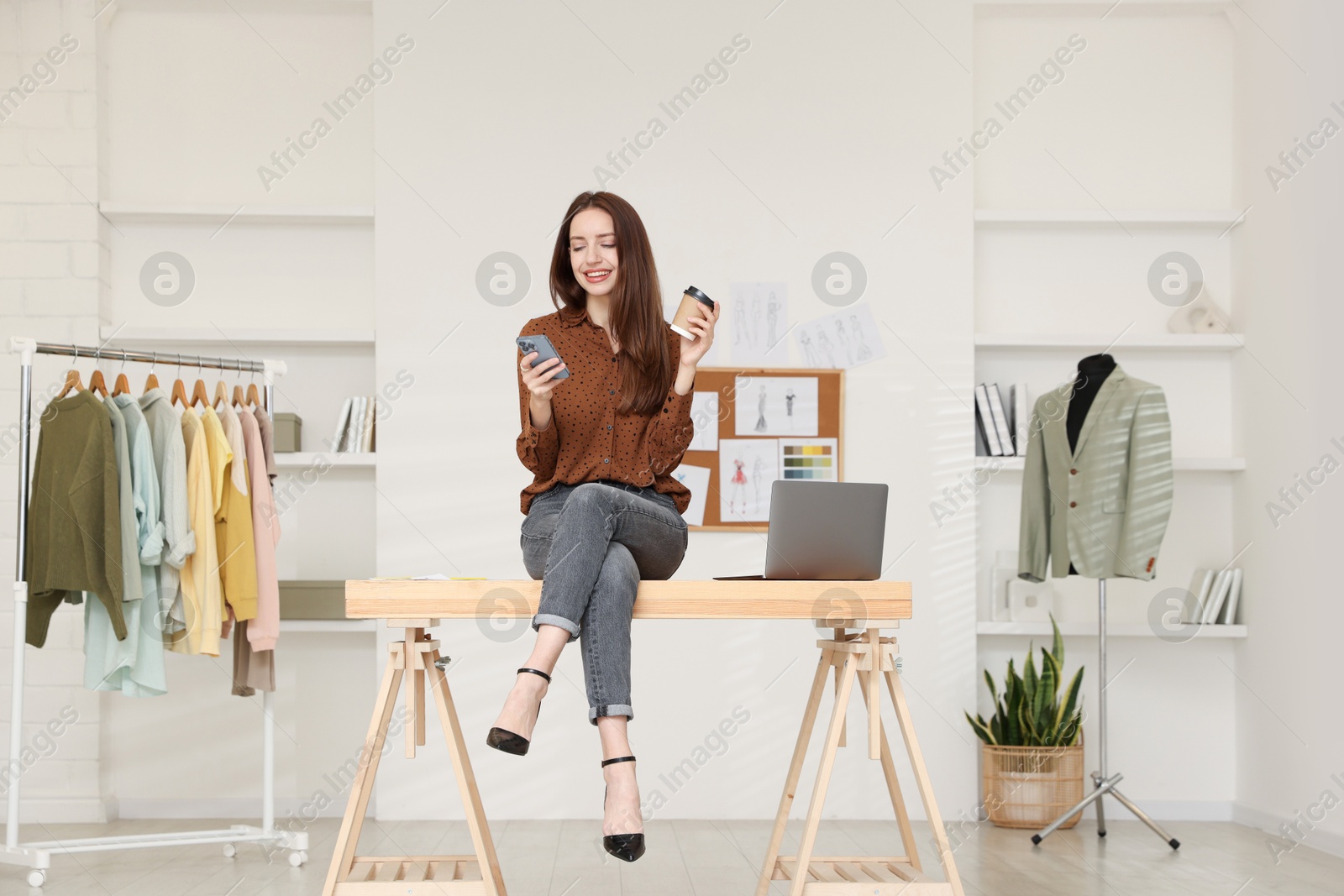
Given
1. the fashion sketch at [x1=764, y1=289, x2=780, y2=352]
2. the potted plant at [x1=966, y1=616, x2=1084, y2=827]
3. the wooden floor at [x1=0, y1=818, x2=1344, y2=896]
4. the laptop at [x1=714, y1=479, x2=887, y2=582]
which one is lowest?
the wooden floor at [x1=0, y1=818, x2=1344, y2=896]

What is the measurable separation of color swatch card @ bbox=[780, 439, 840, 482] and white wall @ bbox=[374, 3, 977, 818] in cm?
11

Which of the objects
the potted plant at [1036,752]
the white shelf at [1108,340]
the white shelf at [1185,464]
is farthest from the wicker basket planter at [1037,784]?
the white shelf at [1108,340]

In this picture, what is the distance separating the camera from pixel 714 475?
13.7 ft

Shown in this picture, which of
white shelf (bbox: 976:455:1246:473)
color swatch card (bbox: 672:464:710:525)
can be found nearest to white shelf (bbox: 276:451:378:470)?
color swatch card (bbox: 672:464:710:525)

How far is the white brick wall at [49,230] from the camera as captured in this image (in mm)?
4043

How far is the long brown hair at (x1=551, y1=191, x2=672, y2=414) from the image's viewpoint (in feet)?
8.55

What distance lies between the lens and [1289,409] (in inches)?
155

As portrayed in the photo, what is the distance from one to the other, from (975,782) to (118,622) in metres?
2.92

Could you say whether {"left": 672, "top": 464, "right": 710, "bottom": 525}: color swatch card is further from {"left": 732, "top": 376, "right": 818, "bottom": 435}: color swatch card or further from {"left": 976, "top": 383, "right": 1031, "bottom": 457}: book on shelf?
{"left": 976, "top": 383, "right": 1031, "bottom": 457}: book on shelf

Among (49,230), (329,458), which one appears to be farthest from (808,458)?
(49,230)

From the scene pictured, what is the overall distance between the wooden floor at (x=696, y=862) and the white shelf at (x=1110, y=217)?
7.31ft

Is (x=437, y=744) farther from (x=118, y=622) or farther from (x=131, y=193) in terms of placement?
(x=131, y=193)

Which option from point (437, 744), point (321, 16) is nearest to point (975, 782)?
point (437, 744)

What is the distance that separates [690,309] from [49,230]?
9.87 feet
